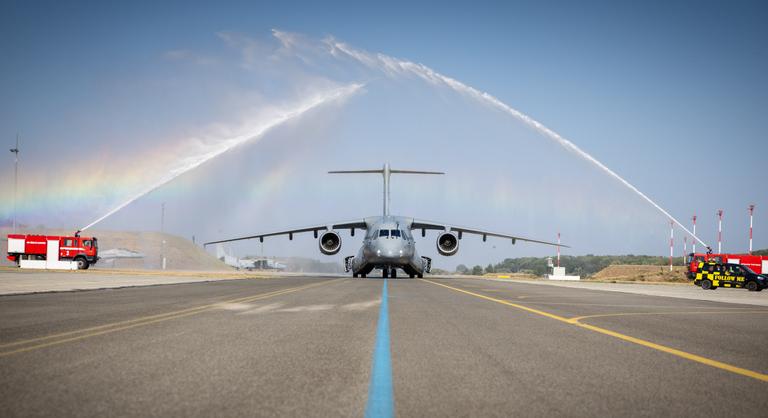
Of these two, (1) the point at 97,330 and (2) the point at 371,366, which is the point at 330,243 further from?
(2) the point at 371,366

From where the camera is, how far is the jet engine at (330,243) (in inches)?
1548

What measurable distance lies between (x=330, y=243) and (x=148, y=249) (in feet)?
326

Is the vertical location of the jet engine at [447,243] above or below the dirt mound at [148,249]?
above

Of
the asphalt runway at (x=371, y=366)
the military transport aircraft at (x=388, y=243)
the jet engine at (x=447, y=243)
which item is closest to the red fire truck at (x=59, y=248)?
the military transport aircraft at (x=388, y=243)

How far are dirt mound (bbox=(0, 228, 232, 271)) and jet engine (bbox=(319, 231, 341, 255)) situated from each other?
8314 cm

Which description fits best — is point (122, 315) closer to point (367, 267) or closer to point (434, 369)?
point (434, 369)

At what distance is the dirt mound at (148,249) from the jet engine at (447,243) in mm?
86086

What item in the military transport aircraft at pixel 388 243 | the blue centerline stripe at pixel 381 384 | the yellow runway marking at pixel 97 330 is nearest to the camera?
the blue centerline stripe at pixel 381 384

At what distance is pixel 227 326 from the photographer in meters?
8.68

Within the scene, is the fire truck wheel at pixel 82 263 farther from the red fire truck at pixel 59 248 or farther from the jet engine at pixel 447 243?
the jet engine at pixel 447 243

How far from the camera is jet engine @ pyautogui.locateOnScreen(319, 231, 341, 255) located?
39312 millimetres

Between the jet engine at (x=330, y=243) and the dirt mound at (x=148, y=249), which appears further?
the dirt mound at (x=148, y=249)

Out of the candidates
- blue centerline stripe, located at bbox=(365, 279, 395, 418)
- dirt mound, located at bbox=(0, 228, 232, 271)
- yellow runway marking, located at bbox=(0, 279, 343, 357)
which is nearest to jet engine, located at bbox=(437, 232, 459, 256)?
yellow runway marking, located at bbox=(0, 279, 343, 357)

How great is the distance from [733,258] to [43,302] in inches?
1915
